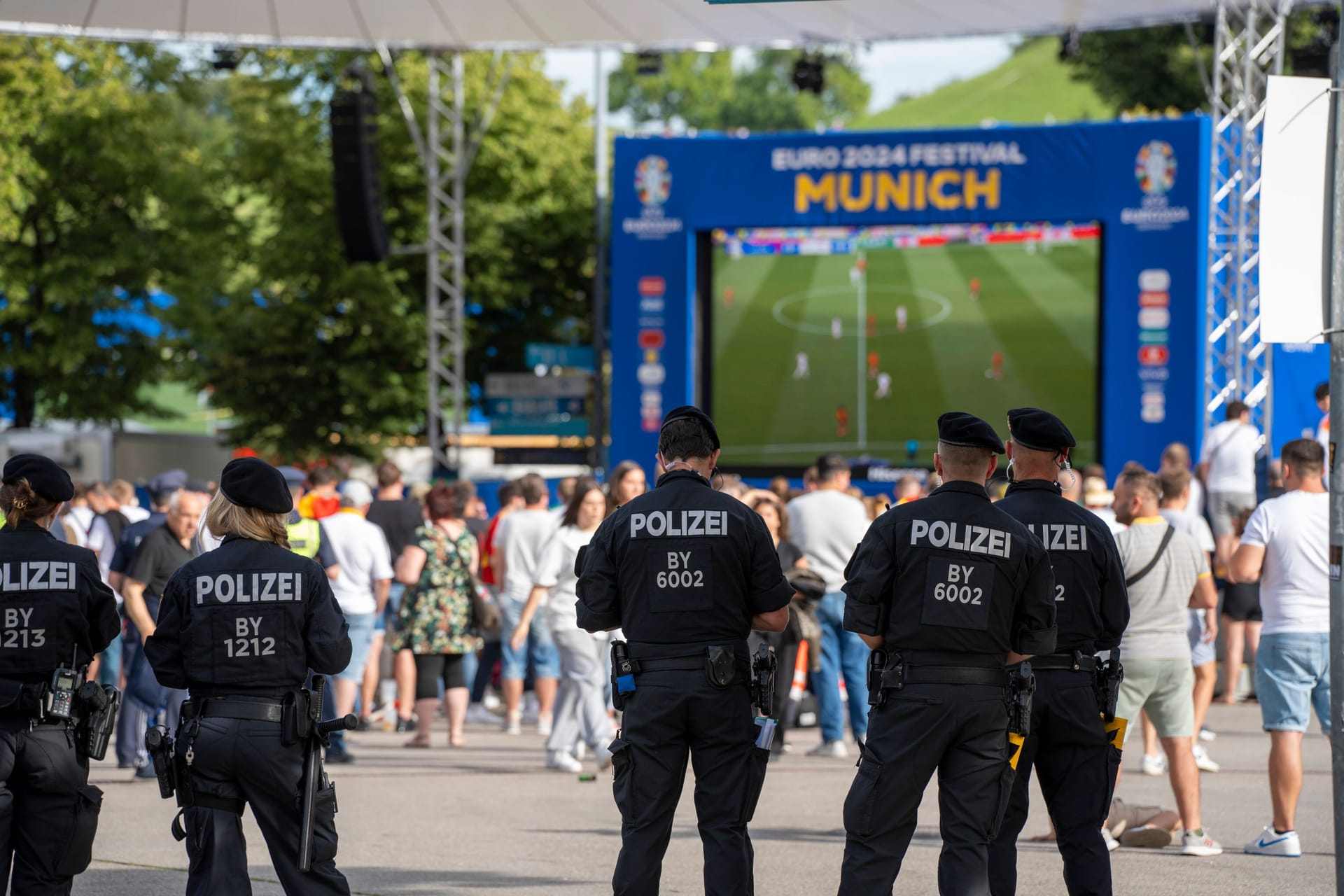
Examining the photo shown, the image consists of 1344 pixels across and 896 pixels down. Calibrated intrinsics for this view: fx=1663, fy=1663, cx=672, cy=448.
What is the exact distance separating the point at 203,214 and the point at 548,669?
20795 mm

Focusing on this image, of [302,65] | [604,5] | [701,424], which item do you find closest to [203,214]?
[302,65]

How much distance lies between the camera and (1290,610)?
25.2ft

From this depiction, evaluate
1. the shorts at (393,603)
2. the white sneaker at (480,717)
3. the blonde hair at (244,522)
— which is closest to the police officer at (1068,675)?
the blonde hair at (244,522)

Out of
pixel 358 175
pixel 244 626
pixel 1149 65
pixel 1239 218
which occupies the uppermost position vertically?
pixel 1149 65

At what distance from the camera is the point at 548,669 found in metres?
12.1

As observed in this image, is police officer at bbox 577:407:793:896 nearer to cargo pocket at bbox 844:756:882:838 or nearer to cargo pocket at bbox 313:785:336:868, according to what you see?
cargo pocket at bbox 844:756:882:838

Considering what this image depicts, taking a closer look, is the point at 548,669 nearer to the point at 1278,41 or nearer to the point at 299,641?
the point at 299,641

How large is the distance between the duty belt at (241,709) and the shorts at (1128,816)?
14.5 ft

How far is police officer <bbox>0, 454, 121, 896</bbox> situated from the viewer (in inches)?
217

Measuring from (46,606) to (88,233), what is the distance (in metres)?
28.1

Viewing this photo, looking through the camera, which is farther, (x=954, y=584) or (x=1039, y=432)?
(x=1039, y=432)

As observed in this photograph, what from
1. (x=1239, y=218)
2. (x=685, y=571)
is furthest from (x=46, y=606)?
(x=1239, y=218)

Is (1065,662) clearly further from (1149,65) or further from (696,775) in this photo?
(1149,65)

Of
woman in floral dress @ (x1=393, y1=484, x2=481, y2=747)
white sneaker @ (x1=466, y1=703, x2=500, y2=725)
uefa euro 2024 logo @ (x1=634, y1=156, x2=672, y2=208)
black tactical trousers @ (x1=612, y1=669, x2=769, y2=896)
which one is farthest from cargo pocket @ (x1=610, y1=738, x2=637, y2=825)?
uefa euro 2024 logo @ (x1=634, y1=156, x2=672, y2=208)
